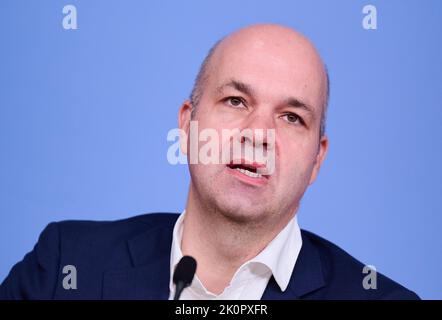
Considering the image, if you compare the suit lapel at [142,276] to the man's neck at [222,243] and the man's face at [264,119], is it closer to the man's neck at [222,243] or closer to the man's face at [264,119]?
the man's neck at [222,243]

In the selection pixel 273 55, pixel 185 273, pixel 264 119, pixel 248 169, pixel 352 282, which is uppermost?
pixel 273 55

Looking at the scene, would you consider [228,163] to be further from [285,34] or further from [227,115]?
[285,34]

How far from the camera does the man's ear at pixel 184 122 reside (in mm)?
1726

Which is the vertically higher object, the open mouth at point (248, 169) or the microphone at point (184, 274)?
the open mouth at point (248, 169)

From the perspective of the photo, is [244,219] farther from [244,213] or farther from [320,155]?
[320,155]

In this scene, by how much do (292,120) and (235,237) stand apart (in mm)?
318

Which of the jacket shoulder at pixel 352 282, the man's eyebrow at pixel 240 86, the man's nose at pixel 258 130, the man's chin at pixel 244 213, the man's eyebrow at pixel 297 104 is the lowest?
the jacket shoulder at pixel 352 282

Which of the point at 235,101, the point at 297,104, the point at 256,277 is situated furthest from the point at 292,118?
the point at 256,277

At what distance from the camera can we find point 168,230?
1.80 metres

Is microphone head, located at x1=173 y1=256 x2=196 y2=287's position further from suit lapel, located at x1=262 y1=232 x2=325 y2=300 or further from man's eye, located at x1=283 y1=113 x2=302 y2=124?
man's eye, located at x1=283 y1=113 x2=302 y2=124

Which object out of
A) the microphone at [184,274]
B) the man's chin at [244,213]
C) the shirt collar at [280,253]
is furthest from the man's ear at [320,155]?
the microphone at [184,274]

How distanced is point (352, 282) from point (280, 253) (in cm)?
20

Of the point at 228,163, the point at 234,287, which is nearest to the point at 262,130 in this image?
the point at 228,163

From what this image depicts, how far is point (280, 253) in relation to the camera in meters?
1.60
